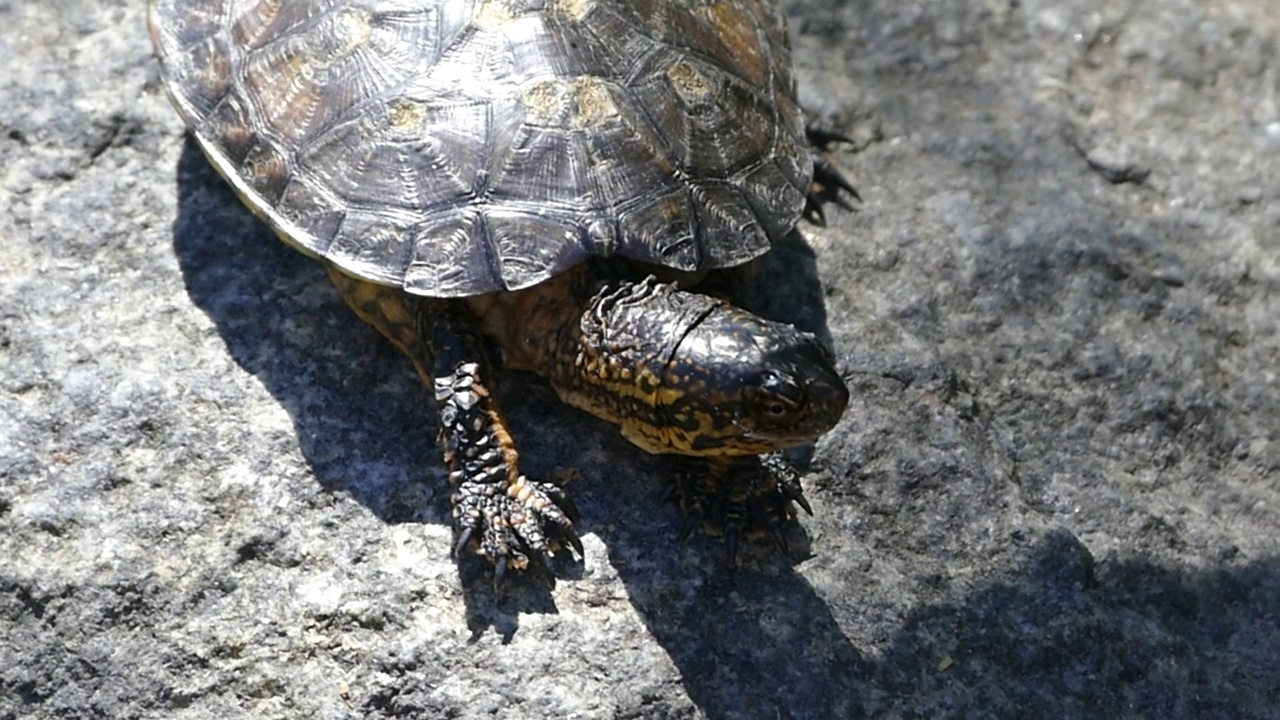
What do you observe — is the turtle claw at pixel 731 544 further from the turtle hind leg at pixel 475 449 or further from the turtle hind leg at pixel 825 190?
the turtle hind leg at pixel 825 190

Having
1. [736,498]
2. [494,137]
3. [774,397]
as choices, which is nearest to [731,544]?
[736,498]

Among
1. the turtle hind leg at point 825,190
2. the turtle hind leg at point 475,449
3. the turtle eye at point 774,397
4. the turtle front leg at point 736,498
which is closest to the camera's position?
the turtle eye at point 774,397

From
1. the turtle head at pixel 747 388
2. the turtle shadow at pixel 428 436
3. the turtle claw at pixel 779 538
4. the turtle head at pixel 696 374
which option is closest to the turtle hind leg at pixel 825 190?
the turtle shadow at pixel 428 436

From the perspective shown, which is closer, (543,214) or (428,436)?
(543,214)

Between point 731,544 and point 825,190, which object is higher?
point 825,190

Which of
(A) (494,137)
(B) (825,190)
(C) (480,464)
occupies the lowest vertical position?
(C) (480,464)

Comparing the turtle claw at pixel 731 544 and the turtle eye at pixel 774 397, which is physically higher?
the turtle eye at pixel 774 397

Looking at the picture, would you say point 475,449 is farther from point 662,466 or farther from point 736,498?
point 736,498

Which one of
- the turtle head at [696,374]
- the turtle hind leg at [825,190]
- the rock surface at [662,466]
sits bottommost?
the rock surface at [662,466]
